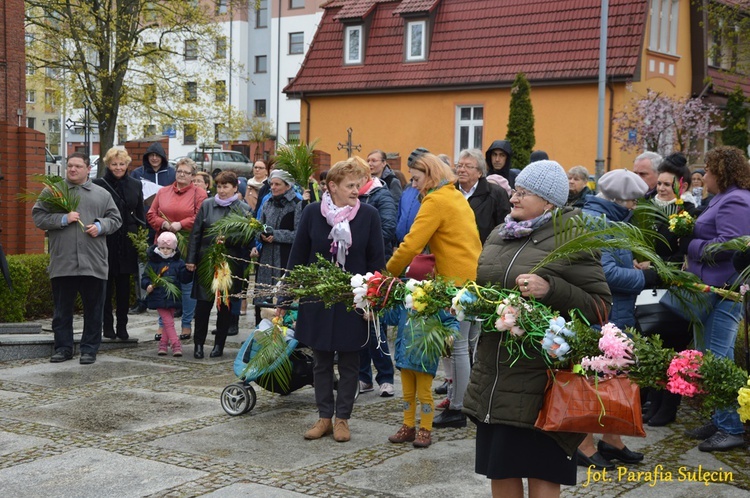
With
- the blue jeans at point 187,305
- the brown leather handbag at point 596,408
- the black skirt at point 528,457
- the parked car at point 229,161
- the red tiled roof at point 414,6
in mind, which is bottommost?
the blue jeans at point 187,305

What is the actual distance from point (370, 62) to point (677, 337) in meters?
30.3

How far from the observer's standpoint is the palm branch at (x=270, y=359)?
7859 millimetres

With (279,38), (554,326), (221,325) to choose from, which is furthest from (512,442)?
(279,38)

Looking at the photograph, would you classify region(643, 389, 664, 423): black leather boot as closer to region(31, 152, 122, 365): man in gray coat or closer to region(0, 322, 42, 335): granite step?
region(31, 152, 122, 365): man in gray coat

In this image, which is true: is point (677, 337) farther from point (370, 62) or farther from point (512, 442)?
point (370, 62)

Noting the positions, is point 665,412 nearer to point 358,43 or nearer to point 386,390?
point 386,390

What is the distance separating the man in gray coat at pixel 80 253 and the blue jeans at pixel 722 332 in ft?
19.8

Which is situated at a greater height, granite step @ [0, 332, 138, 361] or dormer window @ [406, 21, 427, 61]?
dormer window @ [406, 21, 427, 61]

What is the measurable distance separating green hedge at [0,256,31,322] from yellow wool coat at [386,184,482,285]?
22.6 feet

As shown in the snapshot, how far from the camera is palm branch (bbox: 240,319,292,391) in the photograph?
7859mm

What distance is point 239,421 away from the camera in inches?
304

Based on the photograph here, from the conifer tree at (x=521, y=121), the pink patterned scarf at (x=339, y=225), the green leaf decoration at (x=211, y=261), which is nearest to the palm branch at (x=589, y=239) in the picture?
the pink patterned scarf at (x=339, y=225)

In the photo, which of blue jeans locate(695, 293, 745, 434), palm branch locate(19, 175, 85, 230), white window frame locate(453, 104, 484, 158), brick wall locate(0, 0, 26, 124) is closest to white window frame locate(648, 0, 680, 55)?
white window frame locate(453, 104, 484, 158)

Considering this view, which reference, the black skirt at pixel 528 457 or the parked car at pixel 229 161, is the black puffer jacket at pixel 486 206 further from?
the parked car at pixel 229 161
